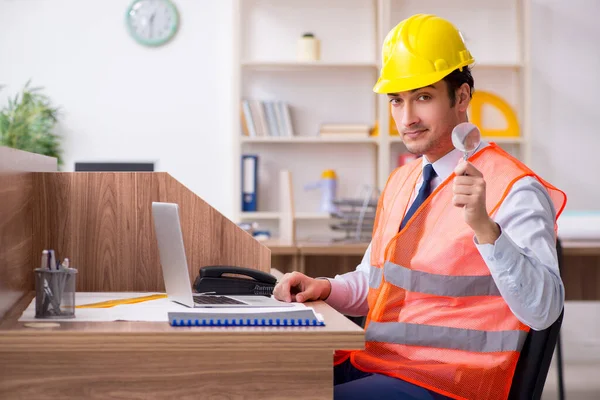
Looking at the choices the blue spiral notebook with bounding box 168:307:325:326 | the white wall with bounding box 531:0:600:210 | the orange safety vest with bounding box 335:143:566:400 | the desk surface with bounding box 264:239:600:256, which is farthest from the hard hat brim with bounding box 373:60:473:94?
the white wall with bounding box 531:0:600:210

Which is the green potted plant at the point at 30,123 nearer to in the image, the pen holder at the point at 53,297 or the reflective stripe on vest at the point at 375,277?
the reflective stripe on vest at the point at 375,277

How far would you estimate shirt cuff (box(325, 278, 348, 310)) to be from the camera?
6.19 feet

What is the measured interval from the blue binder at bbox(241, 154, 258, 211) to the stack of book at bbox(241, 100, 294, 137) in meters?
0.16

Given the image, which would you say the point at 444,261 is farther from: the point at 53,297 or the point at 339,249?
the point at 339,249

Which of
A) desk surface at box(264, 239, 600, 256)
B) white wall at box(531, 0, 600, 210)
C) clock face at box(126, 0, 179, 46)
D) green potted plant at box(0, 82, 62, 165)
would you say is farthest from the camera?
white wall at box(531, 0, 600, 210)

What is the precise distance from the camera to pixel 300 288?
1802mm

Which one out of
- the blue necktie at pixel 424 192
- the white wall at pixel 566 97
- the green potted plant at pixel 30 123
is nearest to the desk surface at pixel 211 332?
the blue necktie at pixel 424 192

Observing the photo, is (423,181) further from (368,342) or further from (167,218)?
(167,218)

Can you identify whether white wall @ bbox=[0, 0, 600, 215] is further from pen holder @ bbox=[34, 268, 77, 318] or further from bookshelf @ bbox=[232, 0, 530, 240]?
pen holder @ bbox=[34, 268, 77, 318]

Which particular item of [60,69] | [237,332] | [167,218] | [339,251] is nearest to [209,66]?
[60,69]

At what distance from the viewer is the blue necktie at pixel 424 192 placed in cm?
179

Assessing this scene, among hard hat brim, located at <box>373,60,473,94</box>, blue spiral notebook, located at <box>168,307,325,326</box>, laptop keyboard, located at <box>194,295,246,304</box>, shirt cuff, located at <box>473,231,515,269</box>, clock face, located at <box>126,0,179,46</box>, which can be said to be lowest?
laptop keyboard, located at <box>194,295,246,304</box>

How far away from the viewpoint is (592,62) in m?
5.48

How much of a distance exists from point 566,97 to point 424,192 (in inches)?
157
